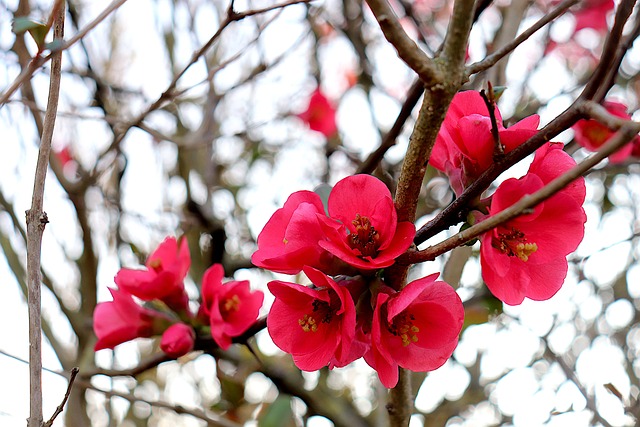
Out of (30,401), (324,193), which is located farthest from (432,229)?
(30,401)

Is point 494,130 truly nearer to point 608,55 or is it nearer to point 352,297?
point 608,55

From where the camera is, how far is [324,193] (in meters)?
0.95

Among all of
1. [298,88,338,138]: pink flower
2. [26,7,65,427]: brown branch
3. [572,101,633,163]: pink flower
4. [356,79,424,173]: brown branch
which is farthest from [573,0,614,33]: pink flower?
[26,7,65,427]: brown branch

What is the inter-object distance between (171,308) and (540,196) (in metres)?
0.90

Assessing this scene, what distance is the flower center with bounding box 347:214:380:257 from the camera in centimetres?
72

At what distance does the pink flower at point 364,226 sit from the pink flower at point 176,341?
0.50 metres

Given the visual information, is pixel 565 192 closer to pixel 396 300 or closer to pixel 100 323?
pixel 396 300

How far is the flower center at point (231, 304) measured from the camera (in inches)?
44.6

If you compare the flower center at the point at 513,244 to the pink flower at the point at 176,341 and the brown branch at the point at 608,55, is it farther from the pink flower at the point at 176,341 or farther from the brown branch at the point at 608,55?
the pink flower at the point at 176,341

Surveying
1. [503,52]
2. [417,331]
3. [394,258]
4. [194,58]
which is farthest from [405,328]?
[194,58]

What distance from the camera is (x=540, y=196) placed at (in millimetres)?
Answer: 495

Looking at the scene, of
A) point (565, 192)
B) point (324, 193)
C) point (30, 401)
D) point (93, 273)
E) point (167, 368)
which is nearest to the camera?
point (30, 401)

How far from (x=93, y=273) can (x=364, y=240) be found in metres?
1.48

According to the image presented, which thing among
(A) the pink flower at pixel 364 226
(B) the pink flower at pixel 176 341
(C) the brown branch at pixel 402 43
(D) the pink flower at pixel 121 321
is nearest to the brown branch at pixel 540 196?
(A) the pink flower at pixel 364 226
